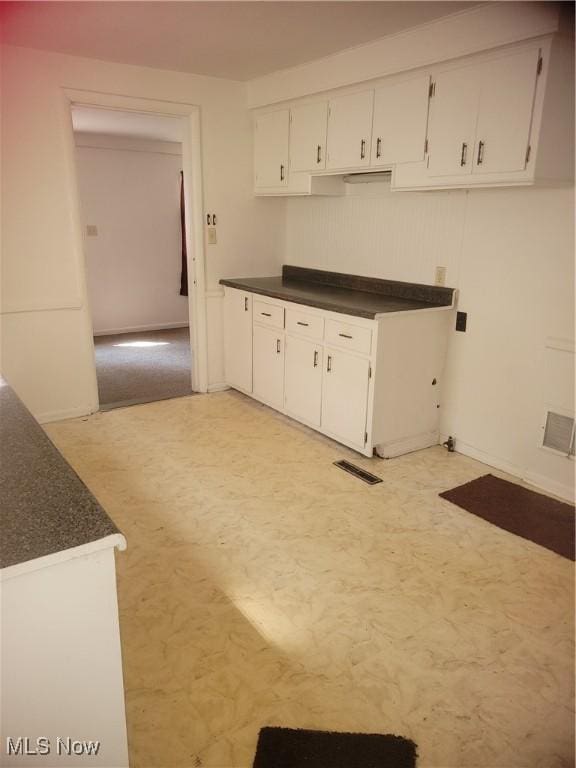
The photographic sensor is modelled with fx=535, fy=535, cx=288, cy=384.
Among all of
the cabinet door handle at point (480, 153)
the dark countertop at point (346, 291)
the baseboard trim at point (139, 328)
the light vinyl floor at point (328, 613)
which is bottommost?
the light vinyl floor at point (328, 613)

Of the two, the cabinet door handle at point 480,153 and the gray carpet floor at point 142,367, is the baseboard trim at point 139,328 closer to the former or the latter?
the gray carpet floor at point 142,367

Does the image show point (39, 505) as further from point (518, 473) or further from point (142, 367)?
point (142, 367)

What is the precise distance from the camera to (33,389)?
3.76 meters

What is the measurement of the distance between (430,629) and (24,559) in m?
1.54

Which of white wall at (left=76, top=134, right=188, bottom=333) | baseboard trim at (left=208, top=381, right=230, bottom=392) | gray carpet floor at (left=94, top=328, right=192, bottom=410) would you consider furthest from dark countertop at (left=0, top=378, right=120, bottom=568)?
white wall at (left=76, top=134, right=188, bottom=333)

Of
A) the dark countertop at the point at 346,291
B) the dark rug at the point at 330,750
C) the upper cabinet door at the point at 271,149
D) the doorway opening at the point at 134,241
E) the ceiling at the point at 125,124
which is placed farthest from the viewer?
the doorway opening at the point at 134,241

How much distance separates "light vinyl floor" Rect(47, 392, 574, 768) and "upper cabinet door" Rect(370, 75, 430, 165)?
1.83 m

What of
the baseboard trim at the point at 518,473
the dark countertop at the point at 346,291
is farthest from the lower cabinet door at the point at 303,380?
the baseboard trim at the point at 518,473

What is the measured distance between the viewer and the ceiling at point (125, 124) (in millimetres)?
4668

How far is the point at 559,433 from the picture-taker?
2.90m

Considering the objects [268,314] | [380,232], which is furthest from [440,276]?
[268,314]

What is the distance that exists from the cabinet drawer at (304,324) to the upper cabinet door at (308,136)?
1023mm

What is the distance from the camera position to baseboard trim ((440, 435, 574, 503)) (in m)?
2.91

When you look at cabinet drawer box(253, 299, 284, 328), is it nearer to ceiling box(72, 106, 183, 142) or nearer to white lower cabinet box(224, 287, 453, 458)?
white lower cabinet box(224, 287, 453, 458)
